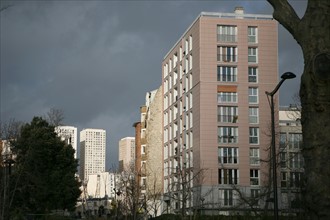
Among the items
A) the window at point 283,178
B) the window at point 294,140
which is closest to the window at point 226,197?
the window at point 283,178

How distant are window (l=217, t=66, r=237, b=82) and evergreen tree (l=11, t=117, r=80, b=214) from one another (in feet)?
79.4

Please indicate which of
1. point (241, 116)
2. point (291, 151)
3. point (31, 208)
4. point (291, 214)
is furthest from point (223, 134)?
point (291, 214)

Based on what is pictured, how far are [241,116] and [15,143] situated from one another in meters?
32.9

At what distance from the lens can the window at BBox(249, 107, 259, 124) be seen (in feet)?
244

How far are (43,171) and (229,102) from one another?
28.0m

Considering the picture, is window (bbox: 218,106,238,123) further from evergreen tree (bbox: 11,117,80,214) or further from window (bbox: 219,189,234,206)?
evergreen tree (bbox: 11,117,80,214)

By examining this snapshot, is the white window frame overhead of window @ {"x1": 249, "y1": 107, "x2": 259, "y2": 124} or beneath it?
beneath

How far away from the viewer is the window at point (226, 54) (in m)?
74.6

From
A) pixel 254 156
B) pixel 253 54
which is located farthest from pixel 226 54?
pixel 254 156

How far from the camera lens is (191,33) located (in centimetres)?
7850

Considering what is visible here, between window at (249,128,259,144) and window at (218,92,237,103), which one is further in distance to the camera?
window at (218,92,237,103)

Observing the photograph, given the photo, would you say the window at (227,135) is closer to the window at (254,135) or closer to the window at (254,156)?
the window at (254,135)

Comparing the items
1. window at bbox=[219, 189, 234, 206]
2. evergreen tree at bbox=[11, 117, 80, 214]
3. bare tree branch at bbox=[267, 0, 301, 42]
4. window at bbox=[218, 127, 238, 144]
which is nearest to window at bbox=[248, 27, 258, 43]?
window at bbox=[218, 127, 238, 144]

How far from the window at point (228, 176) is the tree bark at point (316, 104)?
63894 millimetres
